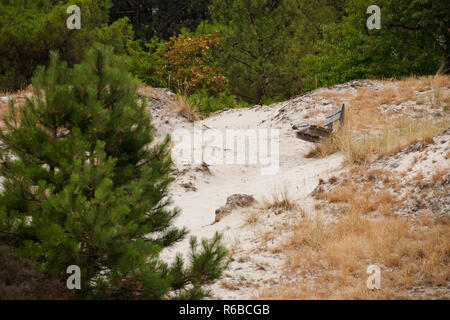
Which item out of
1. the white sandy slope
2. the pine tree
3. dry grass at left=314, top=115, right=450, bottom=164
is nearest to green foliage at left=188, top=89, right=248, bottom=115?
the white sandy slope

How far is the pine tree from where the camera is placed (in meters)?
3.59

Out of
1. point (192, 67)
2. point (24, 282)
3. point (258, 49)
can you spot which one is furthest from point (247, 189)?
point (258, 49)

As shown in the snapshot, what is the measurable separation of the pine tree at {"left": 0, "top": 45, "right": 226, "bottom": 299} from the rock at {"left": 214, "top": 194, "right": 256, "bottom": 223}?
3431 millimetres

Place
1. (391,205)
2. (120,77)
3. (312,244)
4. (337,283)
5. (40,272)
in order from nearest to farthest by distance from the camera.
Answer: (40,272) < (120,77) < (337,283) < (312,244) < (391,205)

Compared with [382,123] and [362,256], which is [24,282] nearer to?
[362,256]

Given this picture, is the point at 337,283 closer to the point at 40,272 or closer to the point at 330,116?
the point at 40,272

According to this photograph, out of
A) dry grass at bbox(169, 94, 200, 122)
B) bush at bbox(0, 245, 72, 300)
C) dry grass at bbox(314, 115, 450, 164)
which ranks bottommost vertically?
bush at bbox(0, 245, 72, 300)

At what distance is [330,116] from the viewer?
11641 millimetres

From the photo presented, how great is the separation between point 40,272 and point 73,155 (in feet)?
3.00

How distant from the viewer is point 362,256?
19.1 feet

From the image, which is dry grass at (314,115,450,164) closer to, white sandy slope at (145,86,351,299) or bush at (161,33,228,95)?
white sandy slope at (145,86,351,299)

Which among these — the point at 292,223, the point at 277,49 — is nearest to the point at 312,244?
the point at 292,223

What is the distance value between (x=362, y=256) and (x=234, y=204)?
2737mm

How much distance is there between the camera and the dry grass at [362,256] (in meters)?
5.10
